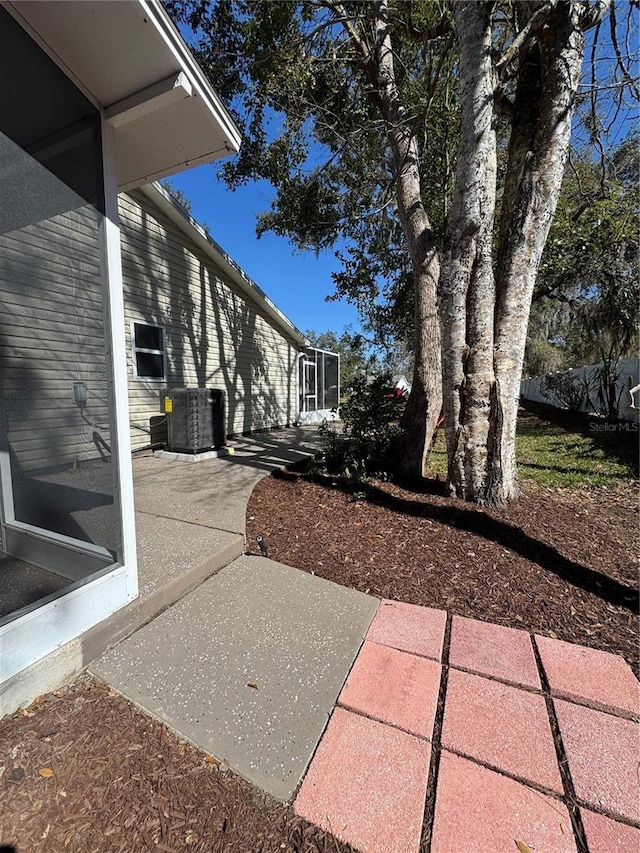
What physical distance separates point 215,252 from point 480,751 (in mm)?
7921

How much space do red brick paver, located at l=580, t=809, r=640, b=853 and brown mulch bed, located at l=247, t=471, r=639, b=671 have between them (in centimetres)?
94

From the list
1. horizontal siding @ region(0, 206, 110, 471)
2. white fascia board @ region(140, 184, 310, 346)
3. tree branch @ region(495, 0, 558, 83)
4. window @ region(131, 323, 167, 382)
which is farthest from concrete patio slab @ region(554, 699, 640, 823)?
white fascia board @ region(140, 184, 310, 346)

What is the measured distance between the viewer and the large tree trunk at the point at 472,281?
3.12 m

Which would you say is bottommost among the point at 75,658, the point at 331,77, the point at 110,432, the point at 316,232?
the point at 75,658

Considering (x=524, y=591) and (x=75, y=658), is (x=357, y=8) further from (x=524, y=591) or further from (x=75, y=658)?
(x=75, y=658)

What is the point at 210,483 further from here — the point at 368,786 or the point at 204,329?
the point at 204,329

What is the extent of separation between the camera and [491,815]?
1107 mm

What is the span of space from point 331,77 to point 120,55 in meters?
5.99

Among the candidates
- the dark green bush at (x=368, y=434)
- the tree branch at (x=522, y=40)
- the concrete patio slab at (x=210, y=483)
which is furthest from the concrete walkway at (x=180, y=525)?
the tree branch at (x=522, y=40)

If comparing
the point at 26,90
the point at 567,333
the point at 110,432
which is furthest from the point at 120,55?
the point at 567,333

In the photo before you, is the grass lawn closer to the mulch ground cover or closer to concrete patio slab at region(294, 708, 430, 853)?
the mulch ground cover

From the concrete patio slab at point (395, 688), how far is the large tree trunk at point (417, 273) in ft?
9.44

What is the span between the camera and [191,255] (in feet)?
22.5

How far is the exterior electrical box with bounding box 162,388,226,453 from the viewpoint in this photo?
5551 millimetres
